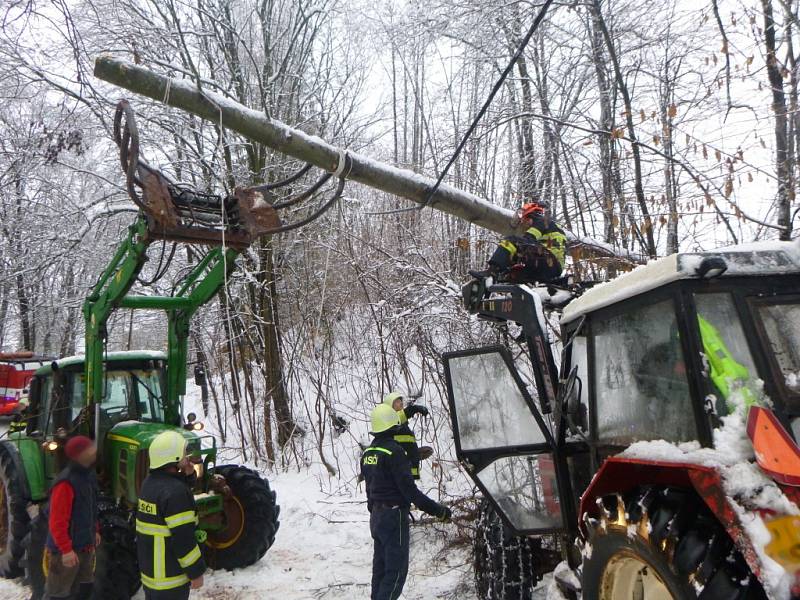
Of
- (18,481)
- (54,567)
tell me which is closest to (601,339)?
(54,567)

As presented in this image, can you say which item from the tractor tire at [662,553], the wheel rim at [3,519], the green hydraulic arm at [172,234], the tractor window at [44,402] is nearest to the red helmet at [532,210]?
the green hydraulic arm at [172,234]

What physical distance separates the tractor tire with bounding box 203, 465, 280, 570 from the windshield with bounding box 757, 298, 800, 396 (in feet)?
15.9

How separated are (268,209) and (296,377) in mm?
5550

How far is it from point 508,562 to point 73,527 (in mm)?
3116

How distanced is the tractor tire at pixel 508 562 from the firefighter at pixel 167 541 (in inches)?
73.4

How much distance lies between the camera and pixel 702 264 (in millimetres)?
2283

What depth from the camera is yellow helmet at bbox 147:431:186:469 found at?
3.70m

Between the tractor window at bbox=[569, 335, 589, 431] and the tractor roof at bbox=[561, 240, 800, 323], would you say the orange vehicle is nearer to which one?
the tractor window at bbox=[569, 335, 589, 431]

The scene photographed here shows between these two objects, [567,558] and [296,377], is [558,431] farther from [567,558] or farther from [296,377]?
[296,377]

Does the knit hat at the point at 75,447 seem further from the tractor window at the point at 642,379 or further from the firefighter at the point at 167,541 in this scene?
the tractor window at the point at 642,379

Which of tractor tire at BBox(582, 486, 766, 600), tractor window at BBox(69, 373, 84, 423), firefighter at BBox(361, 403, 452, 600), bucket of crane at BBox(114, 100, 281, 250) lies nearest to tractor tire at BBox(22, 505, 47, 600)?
tractor window at BBox(69, 373, 84, 423)

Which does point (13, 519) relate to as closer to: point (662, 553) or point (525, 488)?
point (525, 488)

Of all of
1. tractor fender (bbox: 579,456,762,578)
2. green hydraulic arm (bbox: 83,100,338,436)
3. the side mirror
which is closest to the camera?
tractor fender (bbox: 579,456,762,578)

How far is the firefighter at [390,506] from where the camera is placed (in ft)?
14.1
